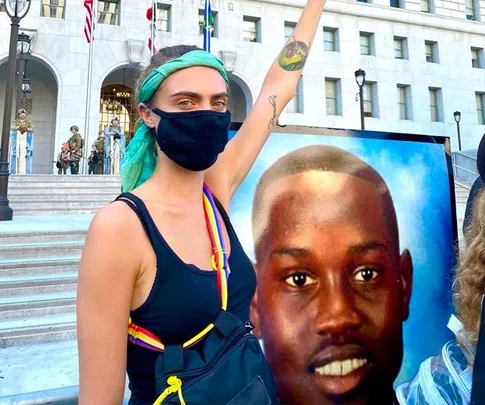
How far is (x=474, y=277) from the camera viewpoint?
1.30 m

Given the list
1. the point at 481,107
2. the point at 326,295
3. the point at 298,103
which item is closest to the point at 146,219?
the point at 326,295

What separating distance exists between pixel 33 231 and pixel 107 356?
21.5ft

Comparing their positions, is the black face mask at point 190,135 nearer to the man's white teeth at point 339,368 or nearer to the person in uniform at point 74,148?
the man's white teeth at point 339,368

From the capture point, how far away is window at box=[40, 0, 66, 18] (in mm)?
21141

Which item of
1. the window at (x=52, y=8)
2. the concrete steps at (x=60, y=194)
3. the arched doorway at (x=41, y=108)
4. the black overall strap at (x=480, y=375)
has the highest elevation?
the window at (x=52, y=8)

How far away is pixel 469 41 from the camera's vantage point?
29859 millimetres

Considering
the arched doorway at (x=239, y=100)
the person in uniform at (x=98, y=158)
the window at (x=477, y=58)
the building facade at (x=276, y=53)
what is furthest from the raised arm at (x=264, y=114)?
the window at (x=477, y=58)

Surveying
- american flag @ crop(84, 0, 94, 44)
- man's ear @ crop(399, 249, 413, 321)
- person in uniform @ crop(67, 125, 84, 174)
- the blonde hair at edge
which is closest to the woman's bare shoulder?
the blonde hair at edge

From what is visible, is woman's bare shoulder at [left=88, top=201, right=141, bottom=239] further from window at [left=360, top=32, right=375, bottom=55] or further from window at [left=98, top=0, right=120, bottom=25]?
window at [left=360, top=32, right=375, bottom=55]

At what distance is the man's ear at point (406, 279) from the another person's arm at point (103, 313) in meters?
1.82

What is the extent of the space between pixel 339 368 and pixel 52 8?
2557cm

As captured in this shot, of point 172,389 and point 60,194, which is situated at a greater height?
point 60,194

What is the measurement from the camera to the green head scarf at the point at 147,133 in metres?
1.40

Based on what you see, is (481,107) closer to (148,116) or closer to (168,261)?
(148,116)
